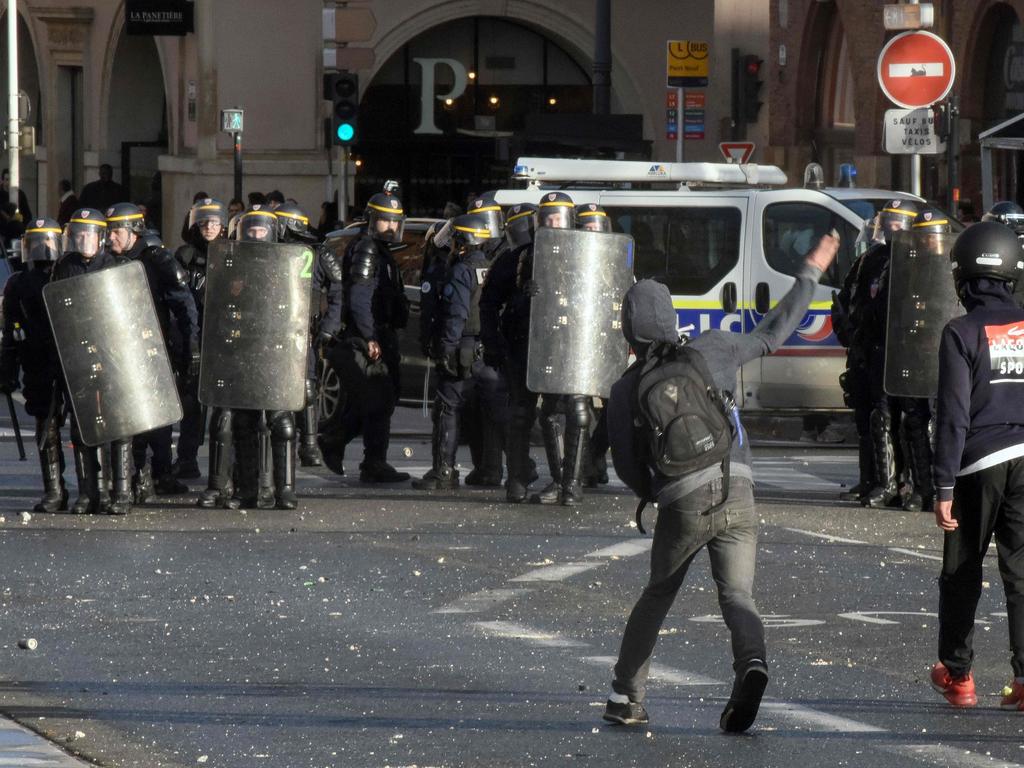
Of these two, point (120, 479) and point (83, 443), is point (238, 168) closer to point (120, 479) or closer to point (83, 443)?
point (120, 479)

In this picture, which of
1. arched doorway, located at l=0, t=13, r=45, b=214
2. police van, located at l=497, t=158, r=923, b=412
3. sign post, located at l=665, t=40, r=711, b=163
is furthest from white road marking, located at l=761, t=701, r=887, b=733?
arched doorway, located at l=0, t=13, r=45, b=214

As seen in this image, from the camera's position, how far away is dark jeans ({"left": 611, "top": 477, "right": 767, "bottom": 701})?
7.24 m

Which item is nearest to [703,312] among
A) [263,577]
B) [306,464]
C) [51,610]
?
[306,464]

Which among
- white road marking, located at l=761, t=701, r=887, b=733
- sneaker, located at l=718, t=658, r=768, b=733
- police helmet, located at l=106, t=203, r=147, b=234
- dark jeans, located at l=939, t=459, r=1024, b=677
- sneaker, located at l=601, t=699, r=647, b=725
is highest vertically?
police helmet, located at l=106, t=203, r=147, b=234

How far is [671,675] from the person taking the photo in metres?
8.30

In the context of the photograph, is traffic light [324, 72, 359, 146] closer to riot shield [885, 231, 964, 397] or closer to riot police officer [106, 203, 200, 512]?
riot police officer [106, 203, 200, 512]

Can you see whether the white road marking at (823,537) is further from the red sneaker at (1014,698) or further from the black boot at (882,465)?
the red sneaker at (1014,698)

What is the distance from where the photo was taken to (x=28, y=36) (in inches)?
1933

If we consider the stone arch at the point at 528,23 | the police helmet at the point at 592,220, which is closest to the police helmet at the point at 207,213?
the police helmet at the point at 592,220

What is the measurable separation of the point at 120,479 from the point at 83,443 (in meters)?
0.31

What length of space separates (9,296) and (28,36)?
3726 cm

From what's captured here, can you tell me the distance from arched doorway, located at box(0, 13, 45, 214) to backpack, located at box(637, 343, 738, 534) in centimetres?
4113

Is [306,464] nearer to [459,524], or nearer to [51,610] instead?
[459,524]

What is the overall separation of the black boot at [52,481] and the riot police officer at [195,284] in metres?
0.90
